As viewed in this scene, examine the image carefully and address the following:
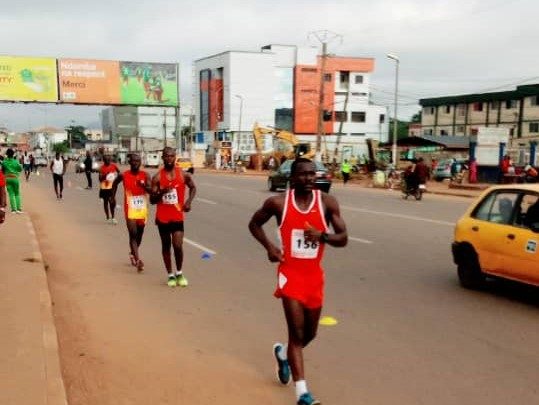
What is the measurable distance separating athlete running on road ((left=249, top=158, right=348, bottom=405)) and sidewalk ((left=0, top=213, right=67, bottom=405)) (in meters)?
1.55

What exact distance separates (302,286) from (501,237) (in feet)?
12.8

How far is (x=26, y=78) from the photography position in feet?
152

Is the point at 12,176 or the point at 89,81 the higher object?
the point at 89,81

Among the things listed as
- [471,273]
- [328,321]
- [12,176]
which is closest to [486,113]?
[12,176]

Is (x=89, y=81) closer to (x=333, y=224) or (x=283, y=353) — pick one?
(x=283, y=353)

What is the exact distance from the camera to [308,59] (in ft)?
291

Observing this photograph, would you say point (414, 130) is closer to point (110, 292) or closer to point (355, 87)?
point (355, 87)

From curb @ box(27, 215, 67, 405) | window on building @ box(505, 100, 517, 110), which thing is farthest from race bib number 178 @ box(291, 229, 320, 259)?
window on building @ box(505, 100, 517, 110)

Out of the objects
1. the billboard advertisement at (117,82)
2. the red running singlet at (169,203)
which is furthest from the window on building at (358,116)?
the red running singlet at (169,203)

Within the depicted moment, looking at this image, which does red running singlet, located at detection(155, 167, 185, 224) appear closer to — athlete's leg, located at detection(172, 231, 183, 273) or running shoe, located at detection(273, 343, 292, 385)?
athlete's leg, located at detection(172, 231, 183, 273)

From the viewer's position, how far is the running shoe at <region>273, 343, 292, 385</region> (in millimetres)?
4660

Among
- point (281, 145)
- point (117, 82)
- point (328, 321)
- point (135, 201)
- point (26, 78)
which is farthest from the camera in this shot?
point (281, 145)

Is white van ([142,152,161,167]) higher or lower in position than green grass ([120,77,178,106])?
lower

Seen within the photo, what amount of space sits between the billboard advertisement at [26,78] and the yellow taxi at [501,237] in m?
43.8
